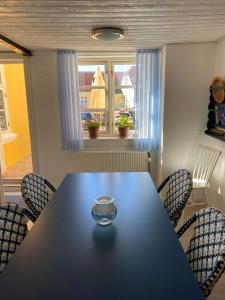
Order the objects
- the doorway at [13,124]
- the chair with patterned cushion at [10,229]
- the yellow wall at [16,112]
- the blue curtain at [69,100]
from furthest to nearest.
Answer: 1. the yellow wall at [16,112]
2. the doorway at [13,124]
3. the blue curtain at [69,100]
4. the chair with patterned cushion at [10,229]

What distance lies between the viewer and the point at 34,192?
1883 millimetres

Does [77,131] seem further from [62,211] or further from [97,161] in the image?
[62,211]

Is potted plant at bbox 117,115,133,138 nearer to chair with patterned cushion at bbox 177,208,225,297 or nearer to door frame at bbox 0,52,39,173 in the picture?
door frame at bbox 0,52,39,173

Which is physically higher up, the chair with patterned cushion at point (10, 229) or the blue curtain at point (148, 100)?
the blue curtain at point (148, 100)

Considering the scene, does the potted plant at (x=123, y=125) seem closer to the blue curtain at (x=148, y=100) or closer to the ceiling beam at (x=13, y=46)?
the blue curtain at (x=148, y=100)

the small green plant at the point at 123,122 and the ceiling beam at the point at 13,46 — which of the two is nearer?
the ceiling beam at the point at 13,46

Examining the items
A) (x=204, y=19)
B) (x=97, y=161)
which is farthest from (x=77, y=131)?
(x=204, y=19)

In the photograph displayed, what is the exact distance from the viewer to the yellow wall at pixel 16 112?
5.05 meters

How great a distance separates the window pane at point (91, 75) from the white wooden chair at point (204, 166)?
5.99 ft

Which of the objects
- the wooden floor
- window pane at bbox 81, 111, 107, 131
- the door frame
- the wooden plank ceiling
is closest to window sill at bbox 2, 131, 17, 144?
the wooden floor

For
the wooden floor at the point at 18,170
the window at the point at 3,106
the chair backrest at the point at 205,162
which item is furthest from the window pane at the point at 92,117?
the window at the point at 3,106

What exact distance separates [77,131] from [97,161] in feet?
1.82

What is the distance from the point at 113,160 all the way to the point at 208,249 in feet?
7.88

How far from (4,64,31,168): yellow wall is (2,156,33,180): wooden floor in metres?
0.17
